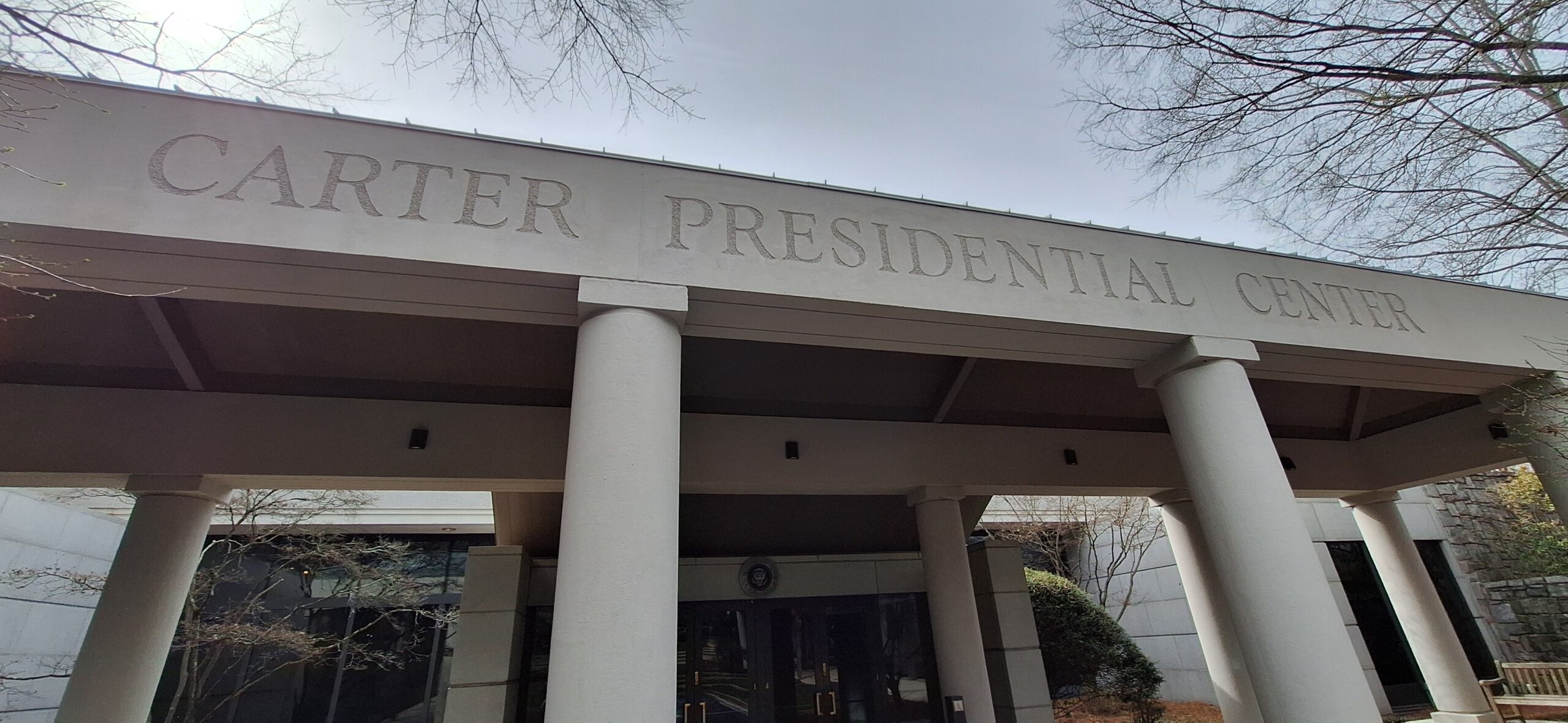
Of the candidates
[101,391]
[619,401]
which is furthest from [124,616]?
[619,401]

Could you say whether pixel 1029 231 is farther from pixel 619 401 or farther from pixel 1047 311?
pixel 619 401

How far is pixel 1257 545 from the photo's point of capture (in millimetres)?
4961

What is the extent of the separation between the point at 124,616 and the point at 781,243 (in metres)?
6.91

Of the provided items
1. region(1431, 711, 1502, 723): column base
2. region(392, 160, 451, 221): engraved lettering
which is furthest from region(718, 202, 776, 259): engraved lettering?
region(1431, 711, 1502, 723): column base

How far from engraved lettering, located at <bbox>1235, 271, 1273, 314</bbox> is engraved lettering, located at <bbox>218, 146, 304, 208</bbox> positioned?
714cm

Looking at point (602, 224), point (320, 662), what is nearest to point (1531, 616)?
point (602, 224)

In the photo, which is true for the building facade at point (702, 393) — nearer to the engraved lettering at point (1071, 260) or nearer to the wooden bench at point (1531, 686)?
the engraved lettering at point (1071, 260)

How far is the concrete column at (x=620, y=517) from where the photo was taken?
3426mm

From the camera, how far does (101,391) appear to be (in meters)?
6.21

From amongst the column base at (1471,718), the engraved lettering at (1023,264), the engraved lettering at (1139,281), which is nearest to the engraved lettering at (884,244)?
the engraved lettering at (1023,264)

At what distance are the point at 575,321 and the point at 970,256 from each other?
9.77ft

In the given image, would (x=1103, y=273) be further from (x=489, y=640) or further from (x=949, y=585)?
(x=489, y=640)

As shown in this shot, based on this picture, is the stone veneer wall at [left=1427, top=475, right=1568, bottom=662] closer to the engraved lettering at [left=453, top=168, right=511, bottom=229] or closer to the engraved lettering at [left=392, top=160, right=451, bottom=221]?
the engraved lettering at [left=453, top=168, right=511, bottom=229]

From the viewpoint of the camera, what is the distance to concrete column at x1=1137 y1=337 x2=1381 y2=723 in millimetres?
4625
